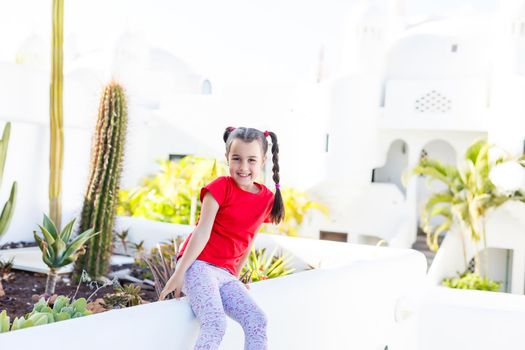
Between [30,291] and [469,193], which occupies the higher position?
[469,193]

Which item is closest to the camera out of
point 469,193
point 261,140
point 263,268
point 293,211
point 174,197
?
point 261,140

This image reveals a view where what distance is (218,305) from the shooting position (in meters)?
2.89

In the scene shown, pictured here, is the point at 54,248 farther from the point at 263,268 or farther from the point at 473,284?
the point at 473,284

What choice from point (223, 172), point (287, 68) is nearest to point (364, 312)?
point (223, 172)

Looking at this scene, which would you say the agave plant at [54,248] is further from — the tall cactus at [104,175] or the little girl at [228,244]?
the little girl at [228,244]

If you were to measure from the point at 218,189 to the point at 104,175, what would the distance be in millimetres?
3683

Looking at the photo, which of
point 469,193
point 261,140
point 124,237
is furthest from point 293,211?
point 261,140

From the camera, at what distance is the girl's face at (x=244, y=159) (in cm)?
308

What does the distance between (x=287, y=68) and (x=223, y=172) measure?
33.8 ft

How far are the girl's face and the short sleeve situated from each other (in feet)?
0.27

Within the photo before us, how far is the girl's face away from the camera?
3078mm

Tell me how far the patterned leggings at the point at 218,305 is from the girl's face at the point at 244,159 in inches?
20.4

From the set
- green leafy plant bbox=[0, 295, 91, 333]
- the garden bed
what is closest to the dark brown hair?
green leafy plant bbox=[0, 295, 91, 333]

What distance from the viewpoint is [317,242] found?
6.70 m
